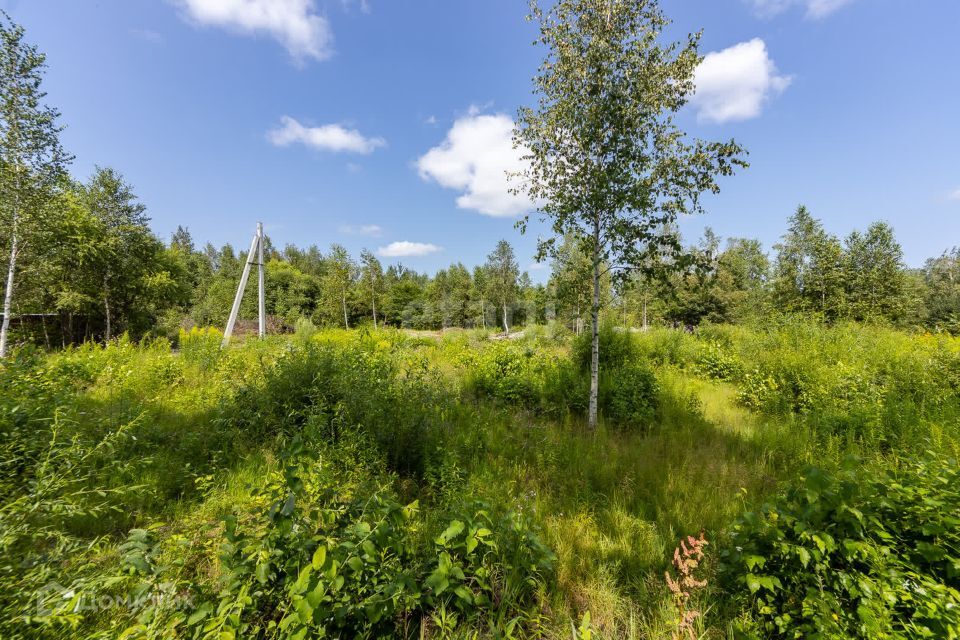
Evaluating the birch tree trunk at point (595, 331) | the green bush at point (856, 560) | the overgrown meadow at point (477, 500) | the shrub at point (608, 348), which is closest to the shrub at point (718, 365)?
the overgrown meadow at point (477, 500)

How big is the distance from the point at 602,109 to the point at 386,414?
6328 millimetres

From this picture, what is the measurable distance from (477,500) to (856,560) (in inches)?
104

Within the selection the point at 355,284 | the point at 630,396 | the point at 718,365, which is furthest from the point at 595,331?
the point at 355,284

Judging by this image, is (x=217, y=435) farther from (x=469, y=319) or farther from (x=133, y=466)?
(x=469, y=319)

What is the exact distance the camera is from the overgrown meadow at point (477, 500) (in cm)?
186

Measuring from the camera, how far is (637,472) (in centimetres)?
466

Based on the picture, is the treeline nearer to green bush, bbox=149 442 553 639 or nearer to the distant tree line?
the distant tree line

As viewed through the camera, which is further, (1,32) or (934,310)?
(934,310)

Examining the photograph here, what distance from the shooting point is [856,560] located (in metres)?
2.17

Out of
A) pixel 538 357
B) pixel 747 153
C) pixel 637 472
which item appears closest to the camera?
pixel 637 472

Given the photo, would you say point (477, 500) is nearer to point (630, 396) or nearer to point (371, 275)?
point (630, 396)

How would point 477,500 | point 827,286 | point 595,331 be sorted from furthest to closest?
point 827,286 → point 595,331 → point 477,500

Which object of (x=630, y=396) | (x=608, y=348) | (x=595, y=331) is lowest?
(x=630, y=396)

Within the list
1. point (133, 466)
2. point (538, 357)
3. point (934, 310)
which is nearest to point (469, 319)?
point (538, 357)
